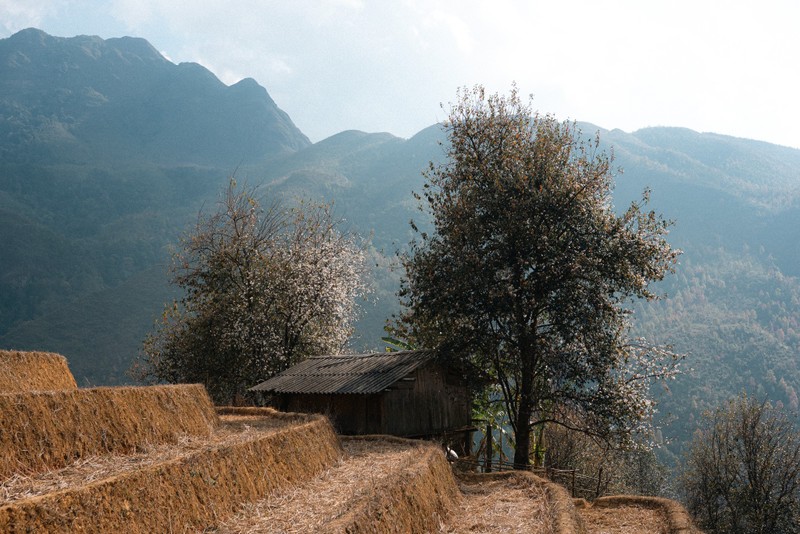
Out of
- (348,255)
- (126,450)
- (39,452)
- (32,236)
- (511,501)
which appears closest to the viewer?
(39,452)

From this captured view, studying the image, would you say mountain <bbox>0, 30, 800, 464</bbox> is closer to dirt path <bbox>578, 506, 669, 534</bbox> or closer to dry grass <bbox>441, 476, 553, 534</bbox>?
dirt path <bbox>578, 506, 669, 534</bbox>

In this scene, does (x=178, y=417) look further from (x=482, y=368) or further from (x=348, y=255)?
(x=348, y=255)

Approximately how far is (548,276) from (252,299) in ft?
83.8

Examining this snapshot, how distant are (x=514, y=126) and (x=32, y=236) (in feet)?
549

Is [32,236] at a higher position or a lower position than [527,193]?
higher

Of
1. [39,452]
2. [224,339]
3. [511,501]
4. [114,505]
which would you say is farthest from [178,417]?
[224,339]

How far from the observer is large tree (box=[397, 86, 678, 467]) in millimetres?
27422

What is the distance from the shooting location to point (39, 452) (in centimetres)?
1100

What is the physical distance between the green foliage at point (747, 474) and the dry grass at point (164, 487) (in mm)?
39688

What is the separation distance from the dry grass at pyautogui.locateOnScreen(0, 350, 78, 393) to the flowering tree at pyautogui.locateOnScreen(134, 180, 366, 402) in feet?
81.7

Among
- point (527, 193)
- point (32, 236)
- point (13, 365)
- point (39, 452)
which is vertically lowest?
point (39, 452)

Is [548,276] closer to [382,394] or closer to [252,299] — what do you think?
[382,394]

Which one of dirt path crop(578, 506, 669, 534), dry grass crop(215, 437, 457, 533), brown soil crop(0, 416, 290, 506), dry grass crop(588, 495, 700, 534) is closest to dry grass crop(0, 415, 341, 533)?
brown soil crop(0, 416, 290, 506)

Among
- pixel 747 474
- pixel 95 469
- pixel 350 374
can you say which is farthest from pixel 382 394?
pixel 747 474
